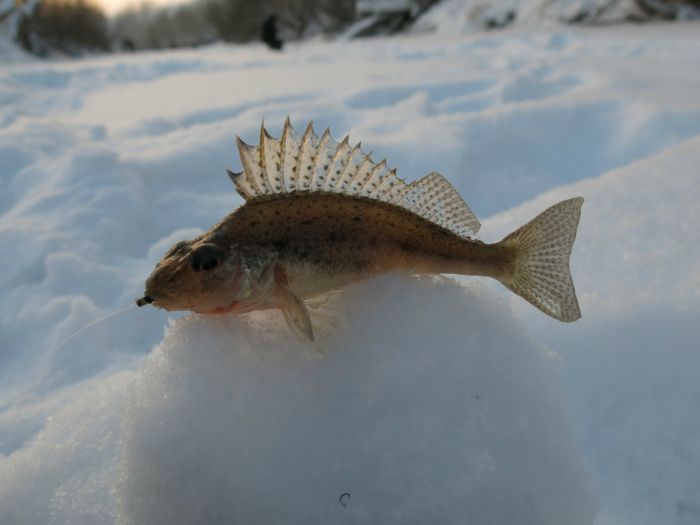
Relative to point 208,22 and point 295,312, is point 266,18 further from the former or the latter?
point 295,312

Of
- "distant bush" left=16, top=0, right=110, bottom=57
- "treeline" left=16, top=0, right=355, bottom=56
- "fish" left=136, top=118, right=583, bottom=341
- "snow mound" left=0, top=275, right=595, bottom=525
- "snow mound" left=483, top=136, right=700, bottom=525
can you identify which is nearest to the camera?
"snow mound" left=0, top=275, right=595, bottom=525

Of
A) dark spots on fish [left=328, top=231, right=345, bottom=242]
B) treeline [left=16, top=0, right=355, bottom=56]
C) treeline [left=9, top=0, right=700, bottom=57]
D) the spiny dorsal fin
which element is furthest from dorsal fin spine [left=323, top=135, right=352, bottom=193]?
treeline [left=16, top=0, right=355, bottom=56]

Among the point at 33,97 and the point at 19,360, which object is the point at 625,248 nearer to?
the point at 19,360

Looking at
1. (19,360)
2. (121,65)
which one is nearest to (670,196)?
(19,360)

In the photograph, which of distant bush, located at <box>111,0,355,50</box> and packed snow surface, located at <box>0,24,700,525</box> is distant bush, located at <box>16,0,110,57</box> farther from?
packed snow surface, located at <box>0,24,700,525</box>

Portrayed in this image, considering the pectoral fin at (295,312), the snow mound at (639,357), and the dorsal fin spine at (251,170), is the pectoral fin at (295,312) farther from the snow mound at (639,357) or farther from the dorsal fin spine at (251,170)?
the snow mound at (639,357)

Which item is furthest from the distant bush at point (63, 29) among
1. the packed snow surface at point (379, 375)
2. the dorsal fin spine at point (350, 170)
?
the dorsal fin spine at point (350, 170)

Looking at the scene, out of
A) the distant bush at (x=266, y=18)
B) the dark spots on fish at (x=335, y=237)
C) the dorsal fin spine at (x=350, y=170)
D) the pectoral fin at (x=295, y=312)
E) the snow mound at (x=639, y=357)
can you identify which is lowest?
the distant bush at (x=266, y=18)
